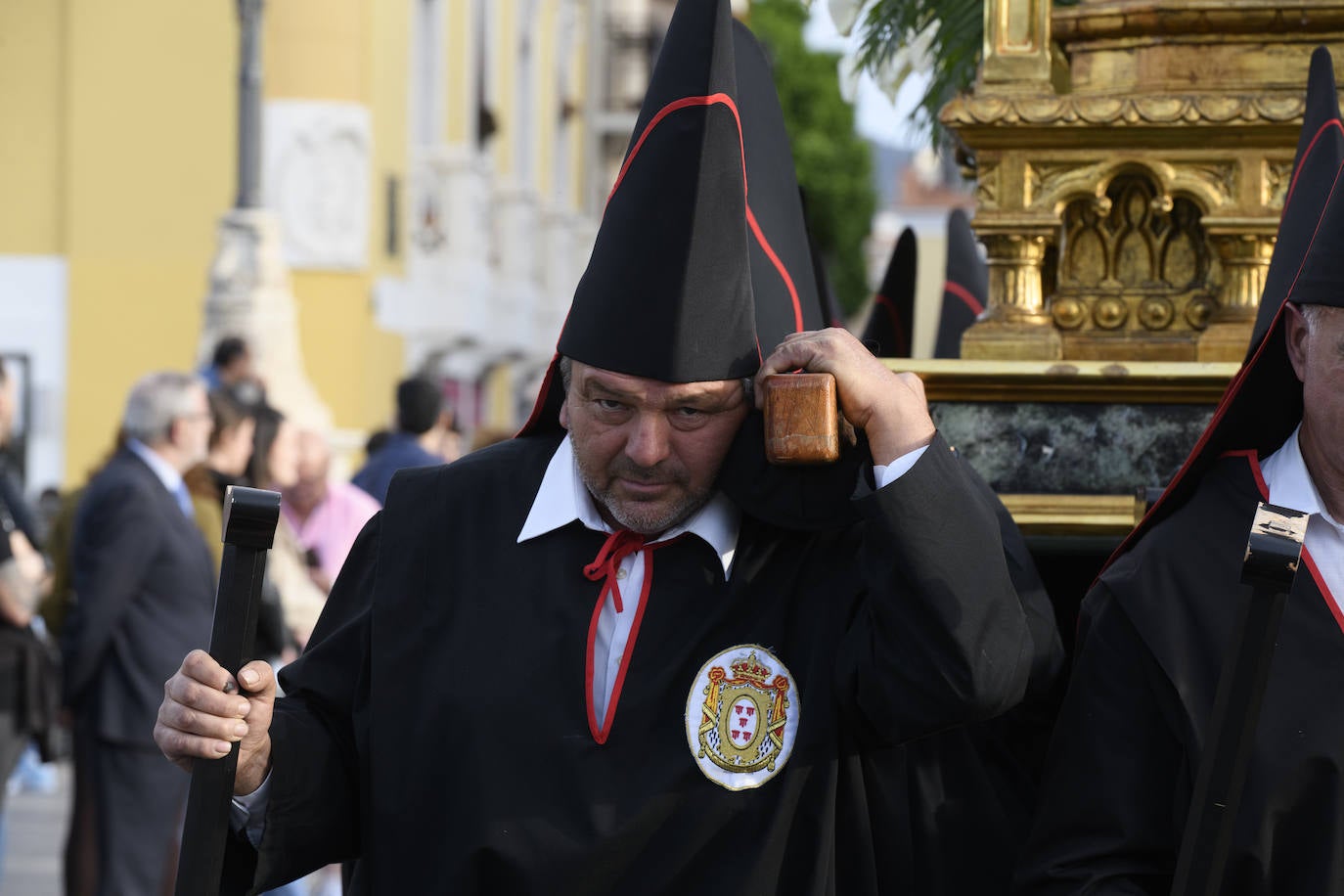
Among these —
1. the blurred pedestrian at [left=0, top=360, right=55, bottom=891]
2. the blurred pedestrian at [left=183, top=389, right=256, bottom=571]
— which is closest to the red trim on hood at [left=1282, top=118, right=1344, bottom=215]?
the blurred pedestrian at [left=0, top=360, right=55, bottom=891]

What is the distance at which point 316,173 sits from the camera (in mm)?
17375

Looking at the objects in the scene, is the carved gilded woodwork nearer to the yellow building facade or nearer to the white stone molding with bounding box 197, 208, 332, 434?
the white stone molding with bounding box 197, 208, 332, 434

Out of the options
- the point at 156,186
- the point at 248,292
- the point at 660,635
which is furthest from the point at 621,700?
the point at 156,186

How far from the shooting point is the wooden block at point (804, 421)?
99.3 inches

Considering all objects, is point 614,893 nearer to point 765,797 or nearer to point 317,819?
point 765,797

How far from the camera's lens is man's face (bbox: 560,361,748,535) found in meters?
2.70

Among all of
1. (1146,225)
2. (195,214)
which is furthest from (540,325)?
(1146,225)

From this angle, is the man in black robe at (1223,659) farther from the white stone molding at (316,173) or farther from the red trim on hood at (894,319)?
the white stone molding at (316,173)

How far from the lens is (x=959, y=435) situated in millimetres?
3301

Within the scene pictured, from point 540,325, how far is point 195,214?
390 inches

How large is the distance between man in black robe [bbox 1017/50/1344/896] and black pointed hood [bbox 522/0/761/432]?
2.00 feet

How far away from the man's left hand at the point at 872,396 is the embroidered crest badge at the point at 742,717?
1.07ft

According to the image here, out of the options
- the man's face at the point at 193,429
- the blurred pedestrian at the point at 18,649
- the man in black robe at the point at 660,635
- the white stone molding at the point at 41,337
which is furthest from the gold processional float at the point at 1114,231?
the white stone molding at the point at 41,337

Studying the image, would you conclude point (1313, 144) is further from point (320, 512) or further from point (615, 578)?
point (320, 512)
